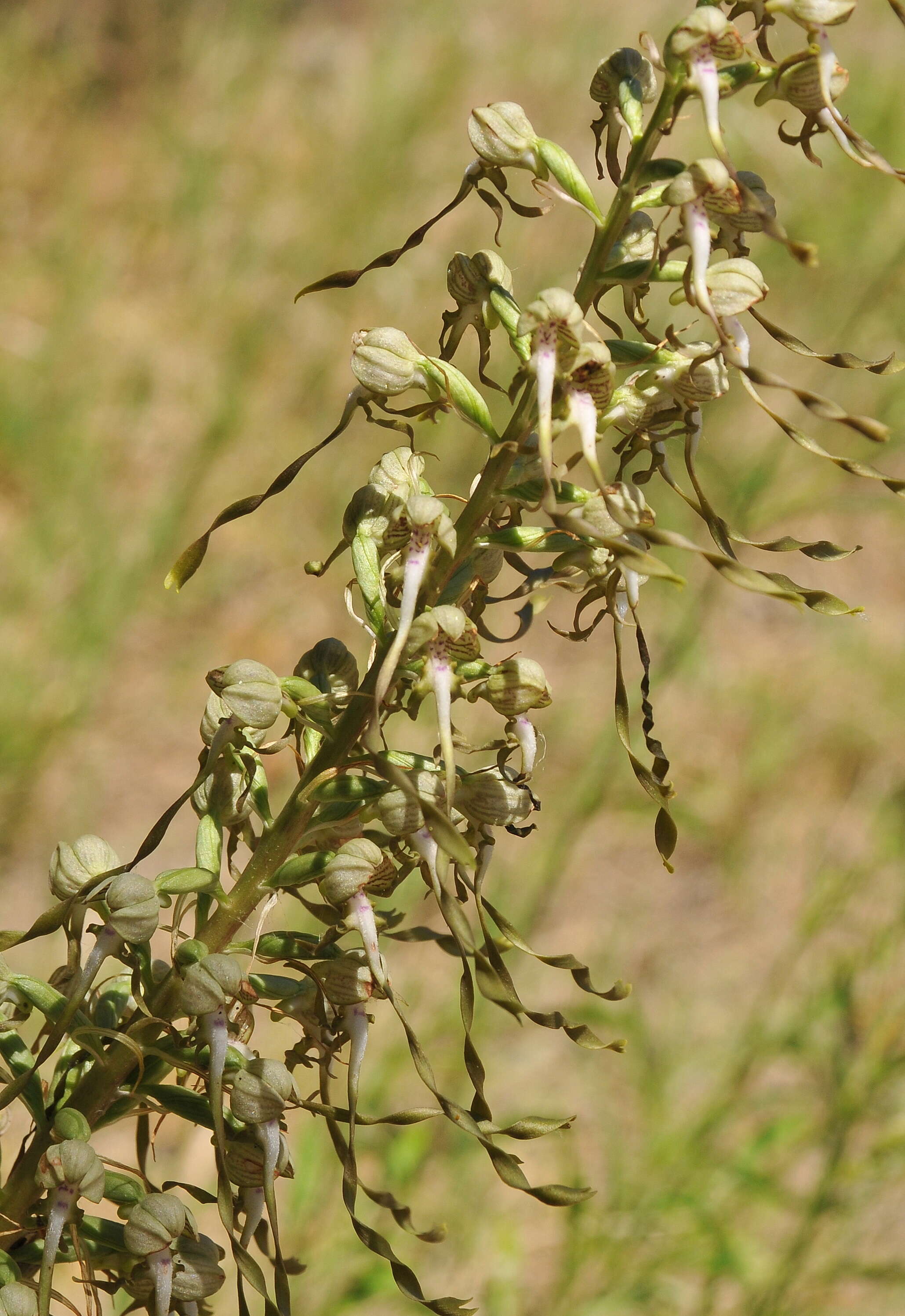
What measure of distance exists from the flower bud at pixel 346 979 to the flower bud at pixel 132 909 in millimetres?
150

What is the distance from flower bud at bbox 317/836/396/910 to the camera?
1021mm

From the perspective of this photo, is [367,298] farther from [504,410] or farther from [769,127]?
[769,127]

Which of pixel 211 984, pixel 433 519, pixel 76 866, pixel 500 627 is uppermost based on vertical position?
pixel 500 627

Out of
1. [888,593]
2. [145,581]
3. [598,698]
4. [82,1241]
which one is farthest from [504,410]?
[82,1241]

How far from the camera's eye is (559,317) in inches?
36.1

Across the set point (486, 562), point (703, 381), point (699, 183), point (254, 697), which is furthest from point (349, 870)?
point (699, 183)

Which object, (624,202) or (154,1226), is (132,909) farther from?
(624,202)

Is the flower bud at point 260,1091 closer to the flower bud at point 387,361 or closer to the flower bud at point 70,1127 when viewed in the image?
the flower bud at point 70,1127

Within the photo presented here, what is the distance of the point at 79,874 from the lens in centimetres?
107

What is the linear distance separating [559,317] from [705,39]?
23 cm

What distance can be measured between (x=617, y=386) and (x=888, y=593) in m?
4.47

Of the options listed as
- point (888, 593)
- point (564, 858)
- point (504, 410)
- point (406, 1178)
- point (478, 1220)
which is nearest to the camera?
point (564, 858)

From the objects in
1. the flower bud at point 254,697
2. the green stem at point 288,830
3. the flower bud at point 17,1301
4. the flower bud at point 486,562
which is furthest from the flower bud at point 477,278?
the flower bud at point 17,1301

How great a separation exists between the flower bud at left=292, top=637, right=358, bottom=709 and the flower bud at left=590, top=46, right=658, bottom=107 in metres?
0.36
